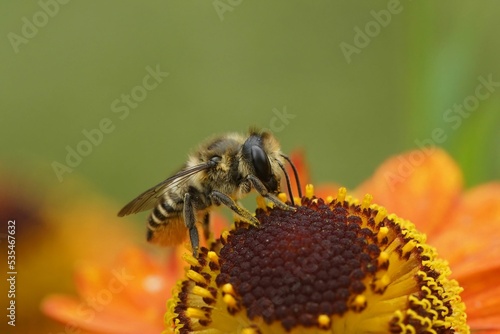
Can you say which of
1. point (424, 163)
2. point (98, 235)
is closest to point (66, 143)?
point (98, 235)

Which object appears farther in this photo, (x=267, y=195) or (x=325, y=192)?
(x=325, y=192)

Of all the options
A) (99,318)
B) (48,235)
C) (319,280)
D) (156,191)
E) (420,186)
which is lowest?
(319,280)

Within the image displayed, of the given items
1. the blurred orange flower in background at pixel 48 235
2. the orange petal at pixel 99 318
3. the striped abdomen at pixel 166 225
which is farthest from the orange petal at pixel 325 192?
the blurred orange flower in background at pixel 48 235

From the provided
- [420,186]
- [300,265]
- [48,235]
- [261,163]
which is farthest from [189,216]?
[48,235]

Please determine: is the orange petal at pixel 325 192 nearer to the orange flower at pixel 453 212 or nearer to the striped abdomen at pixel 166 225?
the orange flower at pixel 453 212

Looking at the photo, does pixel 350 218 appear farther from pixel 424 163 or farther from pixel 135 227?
pixel 135 227

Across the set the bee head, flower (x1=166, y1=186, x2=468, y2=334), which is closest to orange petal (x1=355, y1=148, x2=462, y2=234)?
flower (x1=166, y1=186, x2=468, y2=334)

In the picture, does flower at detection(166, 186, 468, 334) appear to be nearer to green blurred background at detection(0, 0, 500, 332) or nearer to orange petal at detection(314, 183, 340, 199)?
orange petal at detection(314, 183, 340, 199)

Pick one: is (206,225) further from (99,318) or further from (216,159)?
(99,318)
